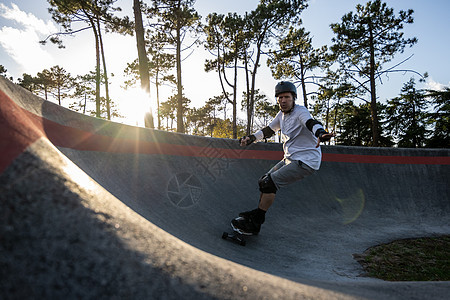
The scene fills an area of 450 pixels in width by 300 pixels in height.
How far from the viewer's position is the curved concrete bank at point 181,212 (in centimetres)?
64

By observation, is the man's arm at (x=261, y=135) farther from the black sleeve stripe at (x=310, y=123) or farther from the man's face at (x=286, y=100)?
the black sleeve stripe at (x=310, y=123)

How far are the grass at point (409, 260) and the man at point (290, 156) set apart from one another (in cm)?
118

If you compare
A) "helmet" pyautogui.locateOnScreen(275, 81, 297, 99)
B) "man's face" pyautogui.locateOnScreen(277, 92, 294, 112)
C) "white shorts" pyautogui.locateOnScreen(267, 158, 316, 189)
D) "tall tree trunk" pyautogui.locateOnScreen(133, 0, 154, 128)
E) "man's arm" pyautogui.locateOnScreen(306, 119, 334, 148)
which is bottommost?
"white shorts" pyautogui.locateOnScreen(267, 158, 316, 189)

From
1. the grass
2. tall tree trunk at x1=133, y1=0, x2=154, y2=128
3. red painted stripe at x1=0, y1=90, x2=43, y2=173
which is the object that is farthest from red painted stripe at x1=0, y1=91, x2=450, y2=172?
tall tree trunk at x1=133, y1=0, x2=154, y2=128

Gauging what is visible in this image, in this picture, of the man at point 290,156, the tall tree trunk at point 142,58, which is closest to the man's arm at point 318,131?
the man at point 290,156

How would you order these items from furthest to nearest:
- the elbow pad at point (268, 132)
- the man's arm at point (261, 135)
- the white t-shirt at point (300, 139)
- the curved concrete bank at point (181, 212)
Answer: the elbow pad at point (268, 132), the man's arm at point (261, 135), the white t-shirt at point (300, 139), the curved concrete bank at point (181, 212)

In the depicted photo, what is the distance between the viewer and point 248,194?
14.1 feet

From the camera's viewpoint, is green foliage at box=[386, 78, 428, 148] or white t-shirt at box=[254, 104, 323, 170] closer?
white t-shirt at box=[254, 104, 323, 170]

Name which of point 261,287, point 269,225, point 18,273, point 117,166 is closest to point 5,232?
point 18,273

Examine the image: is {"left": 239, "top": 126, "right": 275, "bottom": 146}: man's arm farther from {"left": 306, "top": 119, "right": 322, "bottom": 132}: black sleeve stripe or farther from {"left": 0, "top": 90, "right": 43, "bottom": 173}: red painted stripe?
{"left": 0, "top": 90, "right": 43, "bottom": 173}: red painted stripe

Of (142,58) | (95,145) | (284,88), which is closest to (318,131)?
(284,88)

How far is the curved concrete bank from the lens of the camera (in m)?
0.64

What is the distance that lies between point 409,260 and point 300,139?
1.80 m

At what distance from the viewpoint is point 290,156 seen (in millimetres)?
3055
